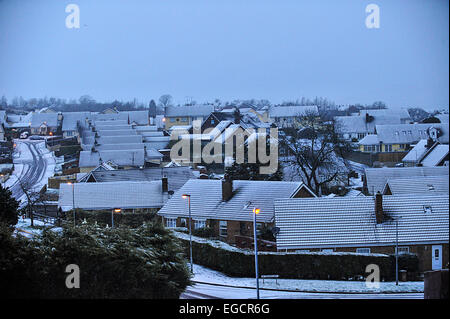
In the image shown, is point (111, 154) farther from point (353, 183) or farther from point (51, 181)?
point (353, 183)

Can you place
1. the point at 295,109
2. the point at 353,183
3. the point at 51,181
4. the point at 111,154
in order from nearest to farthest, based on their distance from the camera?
1. the point at 353,183
2. the point at 51,181
3. the point at 295,109
4. the point at 111,154

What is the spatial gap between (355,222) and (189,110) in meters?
21.9

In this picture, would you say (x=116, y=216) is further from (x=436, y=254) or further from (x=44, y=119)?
(x=44, y=119)

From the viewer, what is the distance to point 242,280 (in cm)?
1025

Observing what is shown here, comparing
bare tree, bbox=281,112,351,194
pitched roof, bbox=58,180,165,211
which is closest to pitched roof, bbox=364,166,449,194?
bare tree, bbox=281,112,351,194

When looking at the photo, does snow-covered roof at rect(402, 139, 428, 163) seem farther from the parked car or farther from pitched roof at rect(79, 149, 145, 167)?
the parked car

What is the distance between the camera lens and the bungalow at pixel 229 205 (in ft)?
47.0

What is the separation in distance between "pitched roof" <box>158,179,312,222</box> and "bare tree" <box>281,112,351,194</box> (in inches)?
140

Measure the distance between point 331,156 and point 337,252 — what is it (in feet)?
29.7

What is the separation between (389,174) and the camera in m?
17.4

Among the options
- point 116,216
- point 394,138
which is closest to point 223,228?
point 116,216

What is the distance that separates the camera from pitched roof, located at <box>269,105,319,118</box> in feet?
74.3

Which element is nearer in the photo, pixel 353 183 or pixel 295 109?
pixel 353 183
